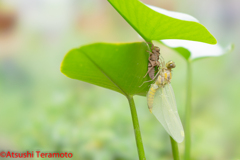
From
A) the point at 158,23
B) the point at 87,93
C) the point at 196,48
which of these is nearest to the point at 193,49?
the point at 196,48

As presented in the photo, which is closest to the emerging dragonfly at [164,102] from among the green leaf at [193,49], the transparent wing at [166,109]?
the transparent wing at [166,109]

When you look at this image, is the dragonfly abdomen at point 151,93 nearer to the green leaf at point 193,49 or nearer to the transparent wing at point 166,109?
the transparent wing at point 166,109

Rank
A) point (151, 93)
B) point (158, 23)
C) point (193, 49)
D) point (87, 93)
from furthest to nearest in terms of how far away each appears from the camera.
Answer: point (87, 93)
point (193, 49)
point (151, 93)
point (158, 23)

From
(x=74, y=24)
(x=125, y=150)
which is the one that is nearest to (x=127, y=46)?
(x=125, y=150)

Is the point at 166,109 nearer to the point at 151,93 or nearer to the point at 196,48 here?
the point at 151,93

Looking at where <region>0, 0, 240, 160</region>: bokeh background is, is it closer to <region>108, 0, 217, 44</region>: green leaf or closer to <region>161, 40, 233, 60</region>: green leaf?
<region>161, 40, 233, 60</region>: green leaf

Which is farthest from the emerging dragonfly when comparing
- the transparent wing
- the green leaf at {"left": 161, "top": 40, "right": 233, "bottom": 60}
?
the green leaf at {"left": 161, "top": 40, "right": 233, "bottom": 60}
